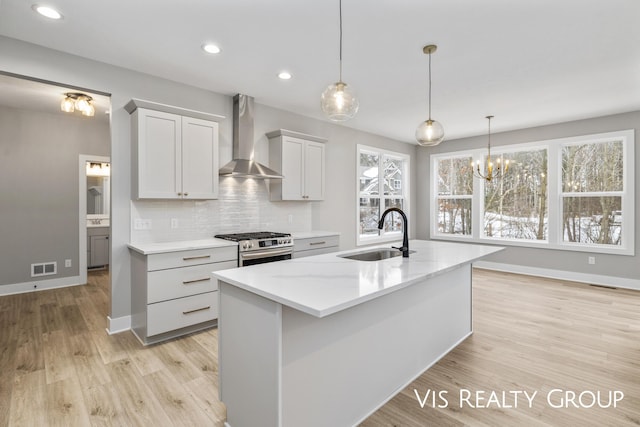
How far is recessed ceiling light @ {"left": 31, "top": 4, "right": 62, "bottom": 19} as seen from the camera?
7.14 feet

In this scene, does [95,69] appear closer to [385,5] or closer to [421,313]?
[385,5]

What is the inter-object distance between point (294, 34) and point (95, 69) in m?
1.93

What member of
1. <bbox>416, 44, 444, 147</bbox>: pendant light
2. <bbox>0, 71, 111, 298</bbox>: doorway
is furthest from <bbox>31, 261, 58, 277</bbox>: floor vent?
<bbox>416, 44, 444, 147</bbox>: pendant light

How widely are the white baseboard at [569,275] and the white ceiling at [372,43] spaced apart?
8.48 ft

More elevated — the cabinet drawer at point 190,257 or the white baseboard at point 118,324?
the cabinet drawer at point 190,257

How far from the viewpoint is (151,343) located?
2848 mm

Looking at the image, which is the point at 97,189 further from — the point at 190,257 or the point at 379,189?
the point at 379,189

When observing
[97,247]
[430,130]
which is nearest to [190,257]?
[430,130]

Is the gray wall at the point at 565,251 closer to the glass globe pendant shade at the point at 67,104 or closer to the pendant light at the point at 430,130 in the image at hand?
the pendant light at the point at 430,130

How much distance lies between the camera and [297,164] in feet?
14.1

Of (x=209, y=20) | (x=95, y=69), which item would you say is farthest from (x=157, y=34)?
(x=95, y=69)
